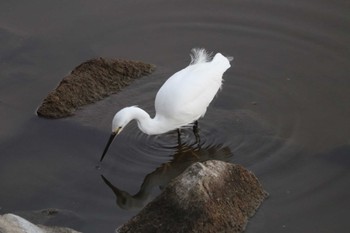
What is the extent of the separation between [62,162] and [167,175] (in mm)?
981

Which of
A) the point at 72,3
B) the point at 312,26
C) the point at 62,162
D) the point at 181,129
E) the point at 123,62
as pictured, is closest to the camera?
the point at 62,162

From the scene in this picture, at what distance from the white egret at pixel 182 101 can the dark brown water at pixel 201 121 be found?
28 cm

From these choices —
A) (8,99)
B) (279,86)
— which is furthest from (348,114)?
(8,99)

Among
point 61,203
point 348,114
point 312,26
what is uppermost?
point 312,26

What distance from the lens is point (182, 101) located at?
6.41 meters

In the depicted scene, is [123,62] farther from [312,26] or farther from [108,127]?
[312,26]

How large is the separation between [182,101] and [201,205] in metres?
1.47

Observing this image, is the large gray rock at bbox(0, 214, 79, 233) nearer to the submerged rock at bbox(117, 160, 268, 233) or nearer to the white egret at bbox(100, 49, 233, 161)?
the submerged rock at bbox(117, 160, 268, 233)

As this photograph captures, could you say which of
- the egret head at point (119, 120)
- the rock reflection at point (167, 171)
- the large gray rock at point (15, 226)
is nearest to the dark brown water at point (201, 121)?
the rock reflection at point (167, 171)

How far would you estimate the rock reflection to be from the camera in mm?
6051

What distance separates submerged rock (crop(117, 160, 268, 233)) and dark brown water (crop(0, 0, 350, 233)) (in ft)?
0.70

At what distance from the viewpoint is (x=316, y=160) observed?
20.5 feet

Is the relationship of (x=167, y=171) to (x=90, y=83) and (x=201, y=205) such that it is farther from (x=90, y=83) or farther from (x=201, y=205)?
(x=90, y=83)

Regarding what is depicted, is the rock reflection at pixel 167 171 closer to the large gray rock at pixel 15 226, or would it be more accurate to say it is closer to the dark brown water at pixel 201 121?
the dark brown water at pixel 201 121
